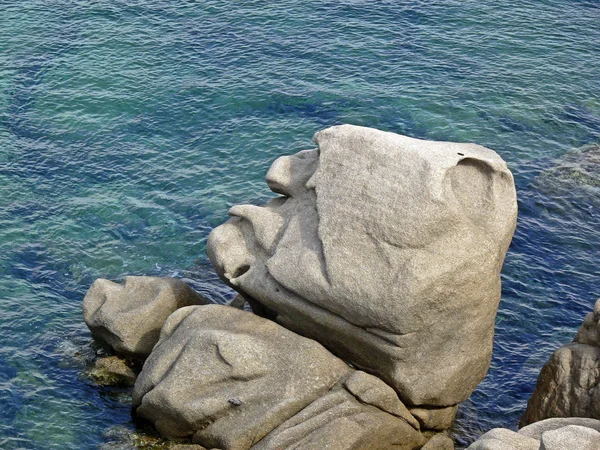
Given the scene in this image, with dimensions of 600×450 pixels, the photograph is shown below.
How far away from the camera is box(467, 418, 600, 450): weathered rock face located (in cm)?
2073

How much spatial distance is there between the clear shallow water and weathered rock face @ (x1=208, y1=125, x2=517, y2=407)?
4.11 meters

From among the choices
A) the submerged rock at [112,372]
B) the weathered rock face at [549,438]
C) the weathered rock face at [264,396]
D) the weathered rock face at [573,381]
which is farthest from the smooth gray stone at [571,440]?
the submerged rock at [112,372]

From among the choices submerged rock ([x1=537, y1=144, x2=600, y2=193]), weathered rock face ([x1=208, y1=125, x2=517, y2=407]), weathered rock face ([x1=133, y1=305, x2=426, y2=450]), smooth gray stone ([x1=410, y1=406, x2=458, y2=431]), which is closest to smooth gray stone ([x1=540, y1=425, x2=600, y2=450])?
weathered rock face ([x1=208, y1=125, x2=517, y2=407])

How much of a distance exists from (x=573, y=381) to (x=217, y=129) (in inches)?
1032

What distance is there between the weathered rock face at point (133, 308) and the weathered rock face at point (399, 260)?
3.91 m

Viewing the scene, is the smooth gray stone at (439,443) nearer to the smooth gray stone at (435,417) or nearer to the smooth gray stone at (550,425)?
the smooth gray stone at (435,417)

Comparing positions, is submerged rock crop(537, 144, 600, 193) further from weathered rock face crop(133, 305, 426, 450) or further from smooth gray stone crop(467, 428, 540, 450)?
smooth gray stone crop(467, 428, 540, 450)

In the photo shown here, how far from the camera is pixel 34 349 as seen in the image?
34500 mm

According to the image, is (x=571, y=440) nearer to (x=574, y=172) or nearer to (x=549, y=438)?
(x=549, y=438)

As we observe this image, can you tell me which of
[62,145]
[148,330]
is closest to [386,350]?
[148,330]

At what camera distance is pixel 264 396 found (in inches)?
1100

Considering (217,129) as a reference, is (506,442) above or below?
above

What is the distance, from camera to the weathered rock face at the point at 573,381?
1110 inches

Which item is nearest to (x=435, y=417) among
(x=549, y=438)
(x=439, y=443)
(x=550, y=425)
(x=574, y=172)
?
(x=439, y=443)
